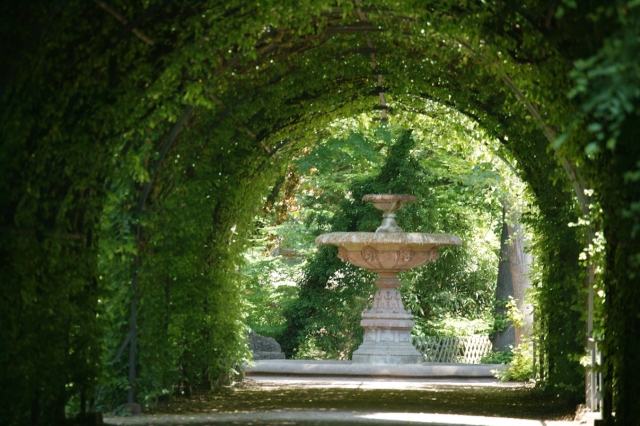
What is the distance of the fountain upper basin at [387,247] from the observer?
17.6m

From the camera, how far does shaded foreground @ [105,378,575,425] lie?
9750 millimetres

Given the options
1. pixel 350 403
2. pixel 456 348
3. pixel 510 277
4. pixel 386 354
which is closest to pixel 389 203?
pixel 386 354

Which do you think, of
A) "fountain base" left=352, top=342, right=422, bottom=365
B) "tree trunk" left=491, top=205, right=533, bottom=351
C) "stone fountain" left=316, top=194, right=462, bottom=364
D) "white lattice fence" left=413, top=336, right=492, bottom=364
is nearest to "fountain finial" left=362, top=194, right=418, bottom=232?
"stone fountain" left=316, top=194, right=462, bottom=364

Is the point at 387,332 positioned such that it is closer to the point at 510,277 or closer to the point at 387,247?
the point at 387,247

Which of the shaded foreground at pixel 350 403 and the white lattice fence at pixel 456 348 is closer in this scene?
the shaded foreground at pixel 350 403

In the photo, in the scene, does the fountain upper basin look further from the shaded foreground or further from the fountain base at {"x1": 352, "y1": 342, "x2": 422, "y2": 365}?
the shaded foreground

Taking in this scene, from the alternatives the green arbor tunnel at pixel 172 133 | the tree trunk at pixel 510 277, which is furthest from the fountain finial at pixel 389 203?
the green arbor tunnel at pixel 172 133

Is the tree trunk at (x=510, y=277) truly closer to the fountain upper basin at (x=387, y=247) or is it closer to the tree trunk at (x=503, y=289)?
the tree trunk at (x=503, y=289)

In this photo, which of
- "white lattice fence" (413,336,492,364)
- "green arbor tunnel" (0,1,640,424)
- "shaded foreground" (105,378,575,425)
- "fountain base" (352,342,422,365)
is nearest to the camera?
"green arbor tunnel" (0,1,640,424)

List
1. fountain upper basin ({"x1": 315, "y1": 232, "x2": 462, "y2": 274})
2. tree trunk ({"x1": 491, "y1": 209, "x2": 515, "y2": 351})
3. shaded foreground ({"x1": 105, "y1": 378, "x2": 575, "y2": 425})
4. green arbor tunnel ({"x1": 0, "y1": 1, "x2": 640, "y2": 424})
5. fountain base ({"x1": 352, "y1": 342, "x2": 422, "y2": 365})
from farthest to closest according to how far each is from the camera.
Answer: tree trunk ({"x1": 491, "y1": 209, "x2": 515, "y2": 351}) → fountain base ({"x1": 352, "y1": 342, "x2": 422, "y2": 365}) → fountain upper basin ({"x1": 315, "y1": 232, "x2": 462, "y2": 274}) → shaded foreground ({"x1": 105, "y1": 378, "x2": 575, "y2": 425}) → green arbor tunnel ({"x1": 0, "y1": 1, "x2": 640, "y2": 424})

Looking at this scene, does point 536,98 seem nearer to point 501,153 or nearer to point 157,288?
point 157,288

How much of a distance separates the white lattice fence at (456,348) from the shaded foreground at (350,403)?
228 inches

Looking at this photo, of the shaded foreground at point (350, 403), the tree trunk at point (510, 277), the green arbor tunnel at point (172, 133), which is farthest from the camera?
the tree trunk at point (510, 277)

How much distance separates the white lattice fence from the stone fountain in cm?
300
